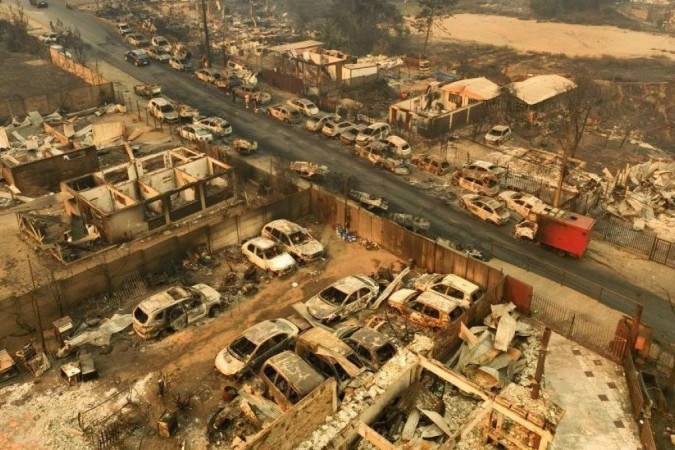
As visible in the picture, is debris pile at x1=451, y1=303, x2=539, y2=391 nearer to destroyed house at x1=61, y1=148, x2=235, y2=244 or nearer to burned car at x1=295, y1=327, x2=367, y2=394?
burned car at x1=295, y1=327, x2=367, y2=394

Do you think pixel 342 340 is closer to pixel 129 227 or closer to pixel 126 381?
pixel 126 381

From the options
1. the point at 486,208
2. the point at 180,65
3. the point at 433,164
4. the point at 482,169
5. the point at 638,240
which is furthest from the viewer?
the point at 180,65

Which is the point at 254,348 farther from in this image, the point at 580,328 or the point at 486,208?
the point at 486,208

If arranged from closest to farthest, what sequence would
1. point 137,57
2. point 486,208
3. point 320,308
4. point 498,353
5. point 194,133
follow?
1. point 498,353
2. point 320,308
3. point 486,208
4. point 194,133
5. point 137,57

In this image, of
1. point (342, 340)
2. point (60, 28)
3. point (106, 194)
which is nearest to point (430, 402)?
point (342, 340)

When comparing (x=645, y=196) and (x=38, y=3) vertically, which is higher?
(x=38, y=3)

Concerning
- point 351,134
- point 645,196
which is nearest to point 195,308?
point 351,134
